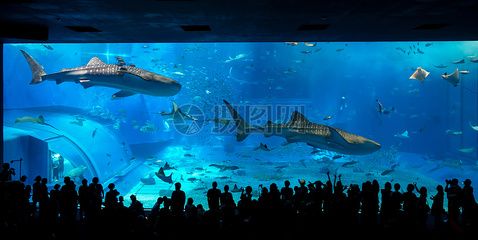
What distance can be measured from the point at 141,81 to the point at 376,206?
6.62 m

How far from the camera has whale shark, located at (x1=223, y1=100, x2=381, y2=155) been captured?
823 cm

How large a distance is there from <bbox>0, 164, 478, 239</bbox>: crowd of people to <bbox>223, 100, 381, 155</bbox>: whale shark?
2.28 m

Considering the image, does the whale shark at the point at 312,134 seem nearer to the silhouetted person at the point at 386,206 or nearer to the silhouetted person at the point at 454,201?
the silhouetted person at the point at 386,206

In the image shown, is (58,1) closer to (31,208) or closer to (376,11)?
(31,208)

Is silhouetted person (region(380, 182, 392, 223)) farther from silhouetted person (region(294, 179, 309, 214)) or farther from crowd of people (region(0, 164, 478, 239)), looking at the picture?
silhouetted person (region(294, 179, 309, 214))

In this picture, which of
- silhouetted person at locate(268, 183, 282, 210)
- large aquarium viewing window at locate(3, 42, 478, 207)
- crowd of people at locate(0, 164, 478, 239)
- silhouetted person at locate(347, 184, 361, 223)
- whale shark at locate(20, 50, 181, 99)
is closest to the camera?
crowd of people at locate(0, 164, 478, 239)

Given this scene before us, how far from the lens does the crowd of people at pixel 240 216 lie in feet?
→ 15.0

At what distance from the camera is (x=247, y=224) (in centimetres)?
479

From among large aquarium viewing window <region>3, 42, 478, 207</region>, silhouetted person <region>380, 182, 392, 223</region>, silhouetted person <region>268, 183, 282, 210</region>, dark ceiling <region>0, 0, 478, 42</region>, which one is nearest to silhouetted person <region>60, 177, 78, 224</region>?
large aquarium viewing window <region>3, 42, 478, 207</region>

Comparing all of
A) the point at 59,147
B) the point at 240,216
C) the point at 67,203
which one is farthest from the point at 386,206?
the point at 59,147

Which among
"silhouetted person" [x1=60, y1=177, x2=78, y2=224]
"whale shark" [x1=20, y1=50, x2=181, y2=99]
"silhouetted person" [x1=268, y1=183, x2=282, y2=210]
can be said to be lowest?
"silhouetted person" [x1=60, y1=177, x2=78, y2=224]

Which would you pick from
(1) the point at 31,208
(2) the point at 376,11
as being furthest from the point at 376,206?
(1) the point at 31,208

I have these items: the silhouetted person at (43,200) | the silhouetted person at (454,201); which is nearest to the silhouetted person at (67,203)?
the silhouetted person at (43,200)

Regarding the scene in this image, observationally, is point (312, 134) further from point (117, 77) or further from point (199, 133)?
point (199, 133)
